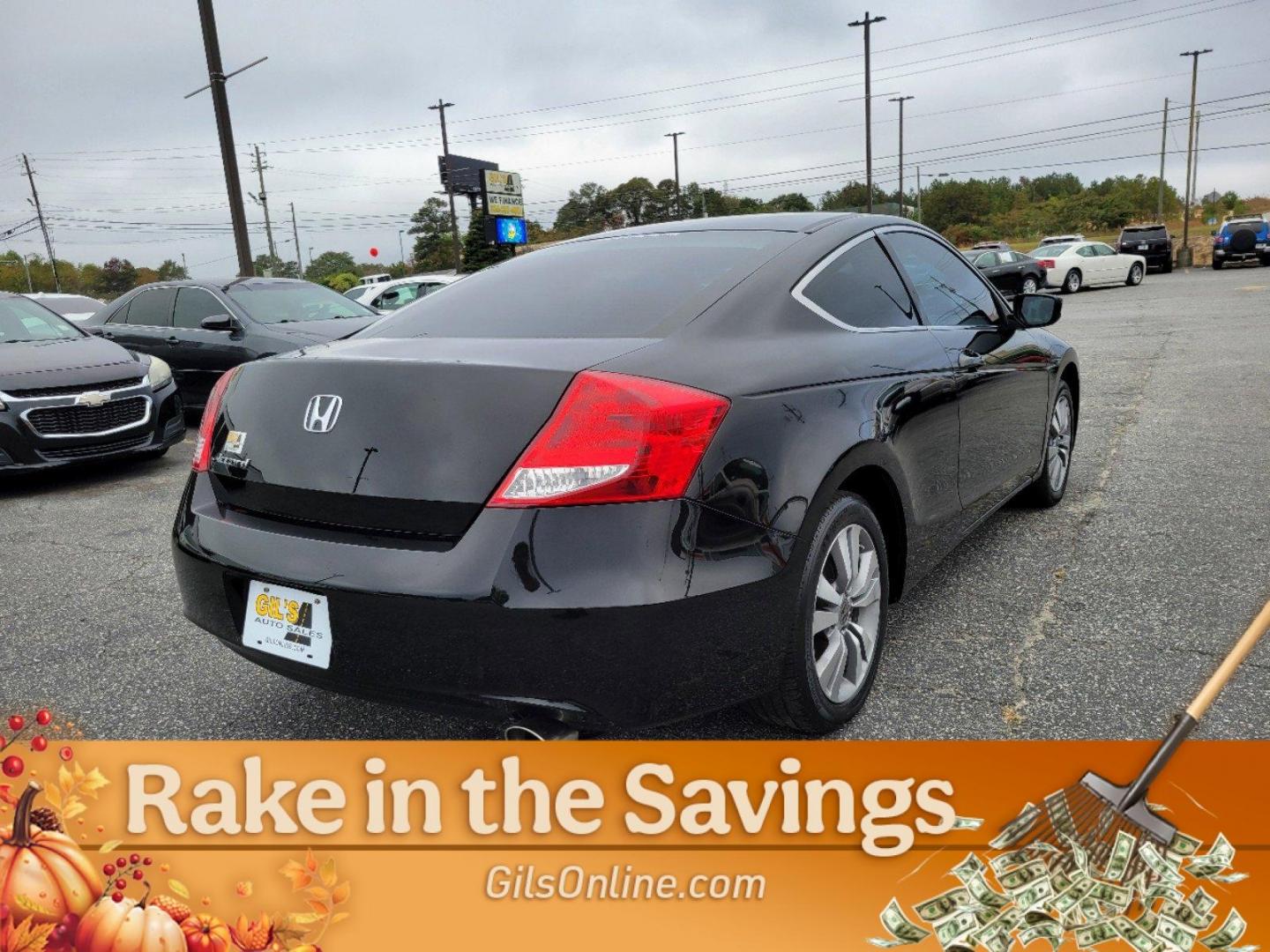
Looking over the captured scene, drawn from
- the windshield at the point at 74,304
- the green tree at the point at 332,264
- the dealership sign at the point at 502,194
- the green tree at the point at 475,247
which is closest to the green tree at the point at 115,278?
the green tree at the point at 332,264

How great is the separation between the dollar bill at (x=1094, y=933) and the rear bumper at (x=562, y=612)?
765 mm

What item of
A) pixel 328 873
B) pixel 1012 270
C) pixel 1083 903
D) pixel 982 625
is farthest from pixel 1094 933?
pixel 1012 270

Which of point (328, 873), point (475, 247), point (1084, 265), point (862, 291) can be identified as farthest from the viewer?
point (475, 247)

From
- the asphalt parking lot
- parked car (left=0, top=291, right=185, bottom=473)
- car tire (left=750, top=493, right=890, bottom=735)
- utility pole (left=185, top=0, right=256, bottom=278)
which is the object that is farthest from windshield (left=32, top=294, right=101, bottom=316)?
car tire (left=750, top=493, right=890, bottom=735)

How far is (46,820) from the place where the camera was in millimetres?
1980

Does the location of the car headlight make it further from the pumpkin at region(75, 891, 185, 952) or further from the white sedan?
the white sedan

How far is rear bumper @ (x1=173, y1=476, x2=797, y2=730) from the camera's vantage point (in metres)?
1.89

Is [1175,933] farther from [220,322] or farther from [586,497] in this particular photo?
[220,322]

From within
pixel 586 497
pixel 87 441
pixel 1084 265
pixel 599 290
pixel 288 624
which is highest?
pixel 599 290

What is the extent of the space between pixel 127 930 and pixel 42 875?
220 millimetres

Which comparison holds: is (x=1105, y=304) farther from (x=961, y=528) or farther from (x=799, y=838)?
(x=799, y=838)

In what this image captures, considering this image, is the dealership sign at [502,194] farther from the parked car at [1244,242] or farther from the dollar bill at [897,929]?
the dollar bill at [897,929]

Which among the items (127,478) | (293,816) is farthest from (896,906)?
(127,478)

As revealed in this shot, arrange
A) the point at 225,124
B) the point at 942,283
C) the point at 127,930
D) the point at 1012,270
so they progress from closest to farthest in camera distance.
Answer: the point at 127,930, the point at 942,283, the point at 225,124, the point at 1012,270
